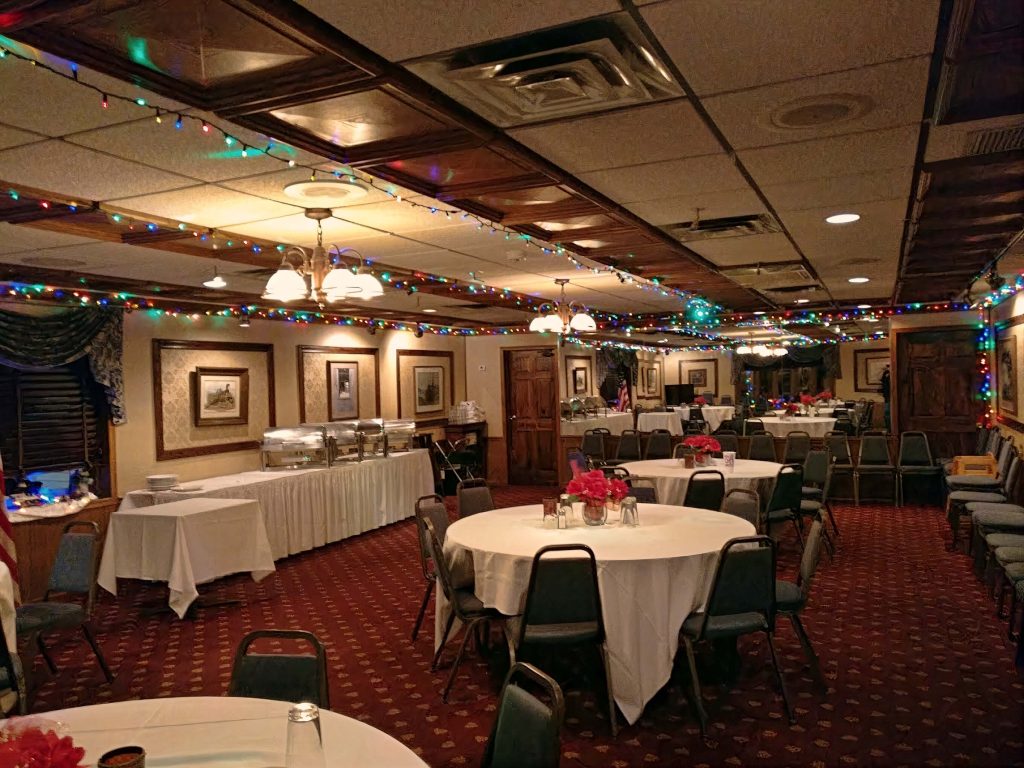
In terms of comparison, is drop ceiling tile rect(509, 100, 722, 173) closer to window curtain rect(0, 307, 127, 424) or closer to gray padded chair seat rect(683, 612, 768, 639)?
gray padded chair seat rect(683, 612, 768, 639)

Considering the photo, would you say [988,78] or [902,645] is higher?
[988,78]

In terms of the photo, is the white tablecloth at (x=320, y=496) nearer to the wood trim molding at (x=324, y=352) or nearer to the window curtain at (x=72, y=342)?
the window curtain at (x=72, y=342)

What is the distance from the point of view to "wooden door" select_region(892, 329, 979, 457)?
404 inches

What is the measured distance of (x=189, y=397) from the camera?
8.23 m

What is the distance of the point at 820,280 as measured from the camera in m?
7.99

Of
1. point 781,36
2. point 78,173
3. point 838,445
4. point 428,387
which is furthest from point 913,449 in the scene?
point 78,173

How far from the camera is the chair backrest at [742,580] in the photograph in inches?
145

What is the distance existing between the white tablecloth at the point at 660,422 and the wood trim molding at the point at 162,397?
9203 millimetres

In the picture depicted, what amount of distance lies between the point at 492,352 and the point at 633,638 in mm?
9370

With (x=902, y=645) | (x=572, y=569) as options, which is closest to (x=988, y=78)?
(x=572, y=569)

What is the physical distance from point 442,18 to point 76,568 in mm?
4130

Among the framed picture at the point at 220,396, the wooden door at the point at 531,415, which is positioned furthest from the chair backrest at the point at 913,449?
the framed picture at the point at 220,396

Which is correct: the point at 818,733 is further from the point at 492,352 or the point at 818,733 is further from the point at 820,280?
the point at 492,352

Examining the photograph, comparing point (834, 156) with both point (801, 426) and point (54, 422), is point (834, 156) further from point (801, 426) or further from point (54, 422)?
point (801, 426)
